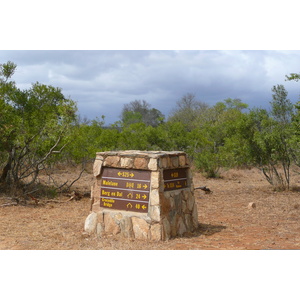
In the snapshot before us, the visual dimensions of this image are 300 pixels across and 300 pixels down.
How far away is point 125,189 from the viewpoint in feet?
25.3

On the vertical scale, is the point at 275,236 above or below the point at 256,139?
below

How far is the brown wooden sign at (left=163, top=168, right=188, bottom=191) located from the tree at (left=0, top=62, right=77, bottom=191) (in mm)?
5119

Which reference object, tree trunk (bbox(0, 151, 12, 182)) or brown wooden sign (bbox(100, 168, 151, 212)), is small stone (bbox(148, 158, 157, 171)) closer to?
brown wooden sign (bbox(100, 168, 151, 212))

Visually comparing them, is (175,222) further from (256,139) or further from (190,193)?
(256,139)

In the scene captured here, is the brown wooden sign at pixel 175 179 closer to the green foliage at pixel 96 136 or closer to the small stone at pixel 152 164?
the small stone at pixel 152 164

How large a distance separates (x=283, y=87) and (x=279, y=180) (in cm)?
340

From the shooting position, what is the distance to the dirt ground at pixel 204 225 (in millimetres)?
7082

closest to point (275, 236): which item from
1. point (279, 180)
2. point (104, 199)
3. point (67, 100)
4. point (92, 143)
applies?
point (104, 199)

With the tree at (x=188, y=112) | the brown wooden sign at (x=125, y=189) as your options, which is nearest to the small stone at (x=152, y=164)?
the brown wooden sign at (x=125, y=189)

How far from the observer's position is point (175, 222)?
775 centimetres

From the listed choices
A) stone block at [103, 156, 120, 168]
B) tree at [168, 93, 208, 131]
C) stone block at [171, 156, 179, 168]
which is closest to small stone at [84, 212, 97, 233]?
stone block at [103, 156, 120, 168]

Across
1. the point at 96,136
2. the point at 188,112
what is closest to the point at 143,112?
the point at 188,112

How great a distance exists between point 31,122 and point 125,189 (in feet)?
19.8

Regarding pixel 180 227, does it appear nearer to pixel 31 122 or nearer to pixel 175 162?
pixel 175 162
